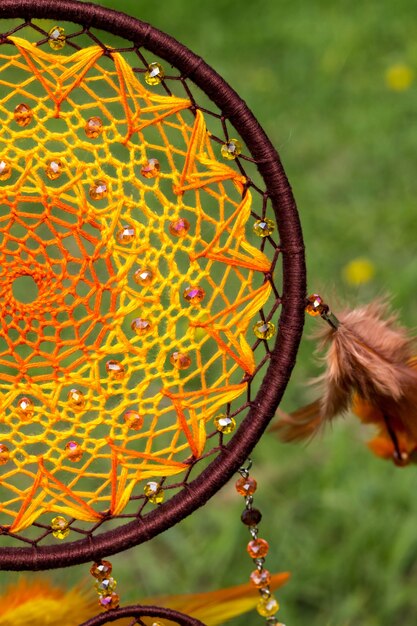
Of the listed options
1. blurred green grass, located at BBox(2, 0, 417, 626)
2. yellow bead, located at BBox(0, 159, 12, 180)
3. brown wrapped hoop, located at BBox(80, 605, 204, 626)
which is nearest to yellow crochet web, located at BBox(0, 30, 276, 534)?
yellow bead, located at BBox(0, 159, 12, 180)

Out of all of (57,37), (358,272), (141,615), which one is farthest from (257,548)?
(358,272)

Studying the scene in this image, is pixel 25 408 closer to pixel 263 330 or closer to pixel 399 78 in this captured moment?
pixel 263 330

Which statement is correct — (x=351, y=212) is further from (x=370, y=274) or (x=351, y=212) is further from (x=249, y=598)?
(x=249, y=598)

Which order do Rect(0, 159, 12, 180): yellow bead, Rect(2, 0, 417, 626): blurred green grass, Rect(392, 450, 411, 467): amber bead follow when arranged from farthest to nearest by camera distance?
Rect(2, 0, 417, 626): blurred green grass → Rect(392, 450, 411, 467): amber bead → Rect(0, 159, 12, 180): yellow bead

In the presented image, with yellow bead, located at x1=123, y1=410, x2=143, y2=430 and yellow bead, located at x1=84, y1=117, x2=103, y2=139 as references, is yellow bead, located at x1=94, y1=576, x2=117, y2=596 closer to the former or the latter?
yellow bead, located at x1=123, y1=410, x2=143, y2=430

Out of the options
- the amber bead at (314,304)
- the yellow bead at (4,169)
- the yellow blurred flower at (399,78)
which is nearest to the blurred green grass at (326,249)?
the yellow blurred flower at (399,78)

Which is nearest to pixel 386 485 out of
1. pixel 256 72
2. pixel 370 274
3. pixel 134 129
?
pixel 370 274
